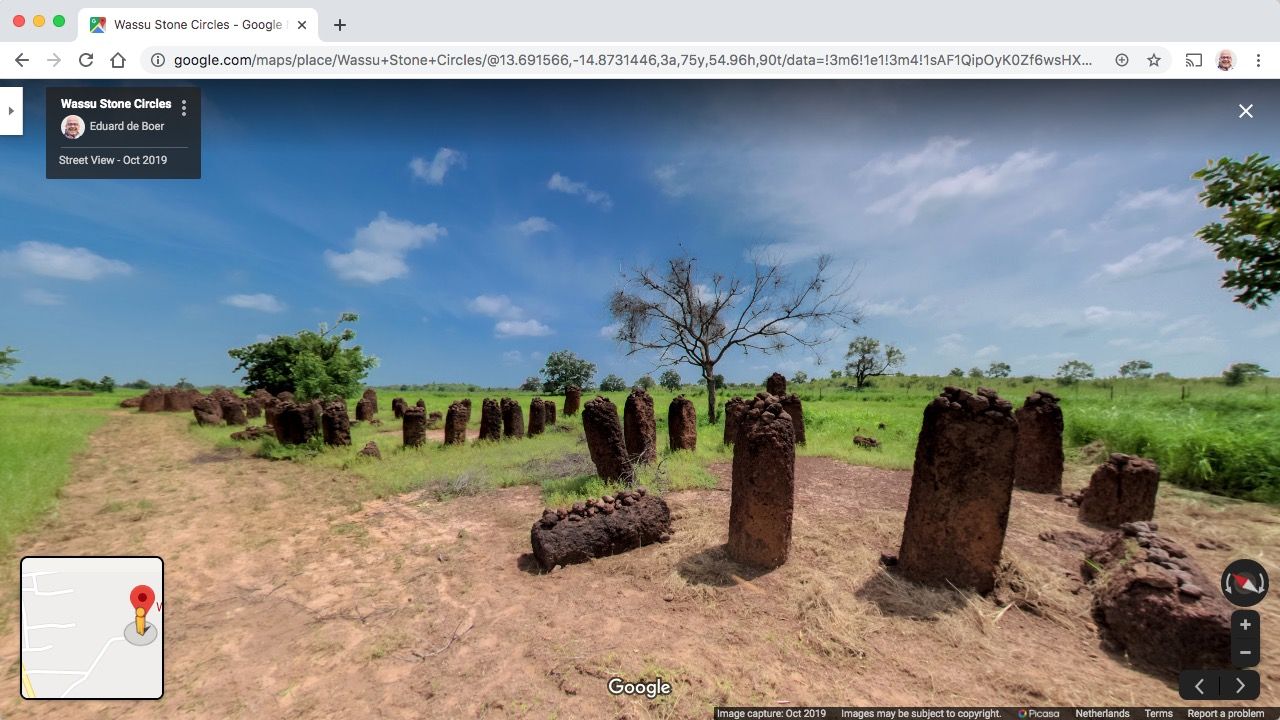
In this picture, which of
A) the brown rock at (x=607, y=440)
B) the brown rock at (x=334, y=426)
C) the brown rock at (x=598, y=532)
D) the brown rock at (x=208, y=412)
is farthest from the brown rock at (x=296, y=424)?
the brown rock at (x=598, y=532)

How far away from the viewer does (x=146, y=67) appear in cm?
429

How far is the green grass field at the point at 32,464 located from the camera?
25.0 feet

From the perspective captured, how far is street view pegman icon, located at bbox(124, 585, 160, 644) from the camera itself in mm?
3023

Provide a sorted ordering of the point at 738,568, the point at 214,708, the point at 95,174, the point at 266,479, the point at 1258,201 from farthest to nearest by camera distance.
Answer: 1. the point at 266,479
2. the point at 1258,201
3. the point at 738,568
4. the point at 95,174
5. the point at 214,708

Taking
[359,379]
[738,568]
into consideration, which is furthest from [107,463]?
[738,568]

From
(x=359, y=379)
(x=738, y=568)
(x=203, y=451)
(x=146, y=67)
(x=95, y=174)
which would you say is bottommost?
(x=203, y=451)

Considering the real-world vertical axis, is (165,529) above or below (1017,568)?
below

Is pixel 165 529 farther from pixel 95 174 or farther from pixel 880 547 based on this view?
pixel 880 547

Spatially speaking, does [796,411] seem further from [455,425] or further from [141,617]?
[141,617]

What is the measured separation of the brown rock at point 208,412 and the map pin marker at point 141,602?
2697 centimetres

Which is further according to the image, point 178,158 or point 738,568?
point 738,568

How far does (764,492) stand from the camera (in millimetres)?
5293

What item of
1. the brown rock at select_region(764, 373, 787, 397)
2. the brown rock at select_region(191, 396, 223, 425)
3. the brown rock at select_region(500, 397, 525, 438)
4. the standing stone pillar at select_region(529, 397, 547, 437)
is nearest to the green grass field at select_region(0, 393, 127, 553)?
the brown rock at select_region(191, 396, 223, 425)

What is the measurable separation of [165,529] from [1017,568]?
1294 centimetres
